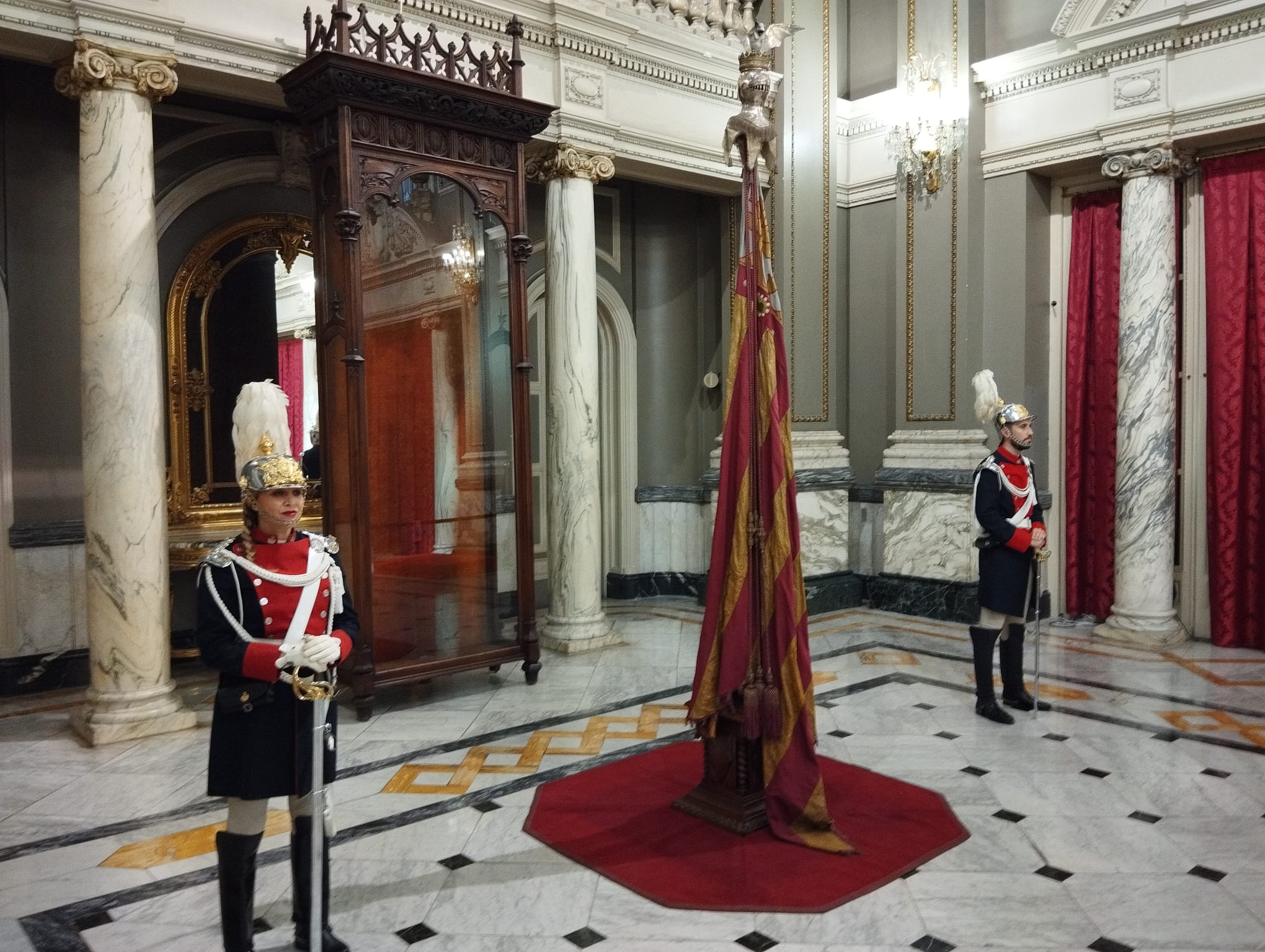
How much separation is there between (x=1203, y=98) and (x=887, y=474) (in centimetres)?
347

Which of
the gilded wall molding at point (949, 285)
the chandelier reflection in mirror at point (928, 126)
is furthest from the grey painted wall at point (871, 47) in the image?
the chandelier reflection in mirror at point (928, 126)

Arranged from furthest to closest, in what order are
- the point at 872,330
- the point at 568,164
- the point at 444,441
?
the point at 872,330 < the point at 568,164 < the point at 444,441

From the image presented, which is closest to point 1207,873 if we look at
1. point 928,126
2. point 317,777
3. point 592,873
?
point 592,873

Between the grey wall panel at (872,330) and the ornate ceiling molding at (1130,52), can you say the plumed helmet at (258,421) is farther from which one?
the ornate ceiling molding at (1130,52)

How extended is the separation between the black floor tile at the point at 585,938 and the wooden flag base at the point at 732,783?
0.87 m

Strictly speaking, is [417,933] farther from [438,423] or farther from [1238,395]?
[1238,395]

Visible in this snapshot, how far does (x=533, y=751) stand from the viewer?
5008 millimetres

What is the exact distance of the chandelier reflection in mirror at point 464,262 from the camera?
239 inches

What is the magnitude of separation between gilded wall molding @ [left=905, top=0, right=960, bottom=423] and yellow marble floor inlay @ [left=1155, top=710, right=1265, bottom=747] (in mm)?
3202

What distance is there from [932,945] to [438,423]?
4.02 m

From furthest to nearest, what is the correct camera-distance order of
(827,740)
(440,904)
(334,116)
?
1. (334,116)
2. (827,740)
3. (440,904)

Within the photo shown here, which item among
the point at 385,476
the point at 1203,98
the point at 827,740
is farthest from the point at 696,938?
the point at 1203,98

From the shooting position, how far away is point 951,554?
26.3 feet

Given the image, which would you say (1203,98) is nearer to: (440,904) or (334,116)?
(334,116)
